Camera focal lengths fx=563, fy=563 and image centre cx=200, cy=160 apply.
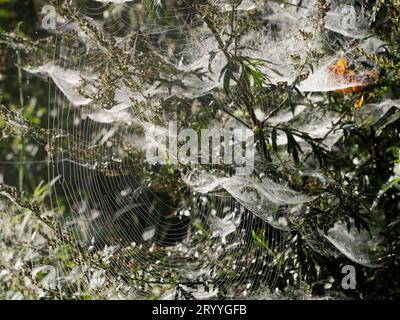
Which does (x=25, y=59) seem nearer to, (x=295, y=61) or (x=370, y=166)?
(x=295, y=61)

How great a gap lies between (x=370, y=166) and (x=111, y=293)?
0.91 meters

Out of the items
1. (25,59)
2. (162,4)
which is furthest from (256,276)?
(25,59)

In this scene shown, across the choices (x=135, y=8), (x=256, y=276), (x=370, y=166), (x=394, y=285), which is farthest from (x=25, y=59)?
(x=394, y=285)

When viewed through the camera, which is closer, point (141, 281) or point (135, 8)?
point (141, 281)

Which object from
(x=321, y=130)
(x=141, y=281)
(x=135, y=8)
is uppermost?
(x=135, y=8)

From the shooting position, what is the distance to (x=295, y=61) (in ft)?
4.99

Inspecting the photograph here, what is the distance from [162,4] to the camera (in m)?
1.47

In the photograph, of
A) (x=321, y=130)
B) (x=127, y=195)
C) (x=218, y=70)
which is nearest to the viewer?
(x=218, y=70)
